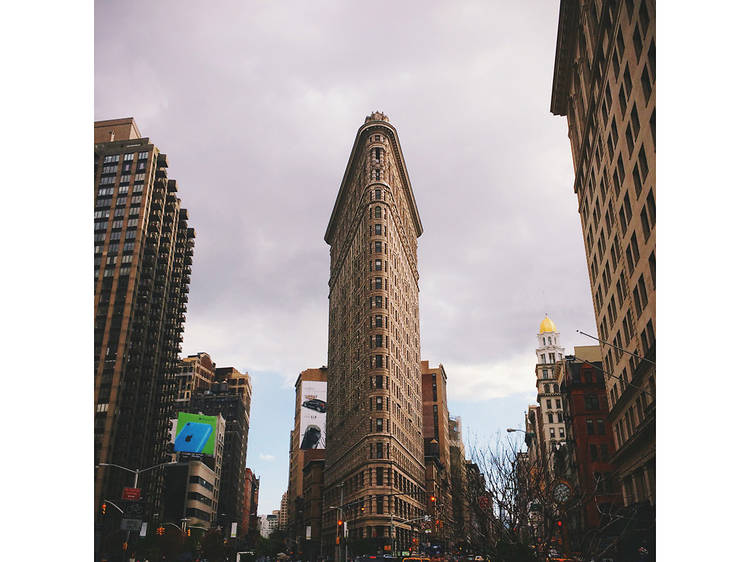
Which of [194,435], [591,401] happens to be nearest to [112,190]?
[194,435]

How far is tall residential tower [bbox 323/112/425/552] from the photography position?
3474 inches

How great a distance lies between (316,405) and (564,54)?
150087 mm

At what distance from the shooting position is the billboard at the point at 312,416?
18138 cm

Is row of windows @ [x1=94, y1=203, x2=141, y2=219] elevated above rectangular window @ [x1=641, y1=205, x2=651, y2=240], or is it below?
above

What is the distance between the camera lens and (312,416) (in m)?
186

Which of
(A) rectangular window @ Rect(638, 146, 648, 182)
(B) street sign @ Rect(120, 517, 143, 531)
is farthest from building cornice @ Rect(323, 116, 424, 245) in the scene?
(B) street sign @ Rect(120, 517, 143, 531)

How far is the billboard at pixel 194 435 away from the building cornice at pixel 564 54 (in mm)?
114484

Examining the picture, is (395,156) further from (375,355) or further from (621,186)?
(621,186)

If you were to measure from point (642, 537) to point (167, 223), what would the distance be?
120155 mm

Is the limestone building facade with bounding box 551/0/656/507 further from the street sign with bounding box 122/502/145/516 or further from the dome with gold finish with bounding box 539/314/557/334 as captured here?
the dome with gold finish with bounding box 539/314/557/334

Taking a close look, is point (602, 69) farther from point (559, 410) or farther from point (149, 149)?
point (149, 149)

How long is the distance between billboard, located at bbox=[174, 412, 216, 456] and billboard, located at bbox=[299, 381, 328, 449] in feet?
137
